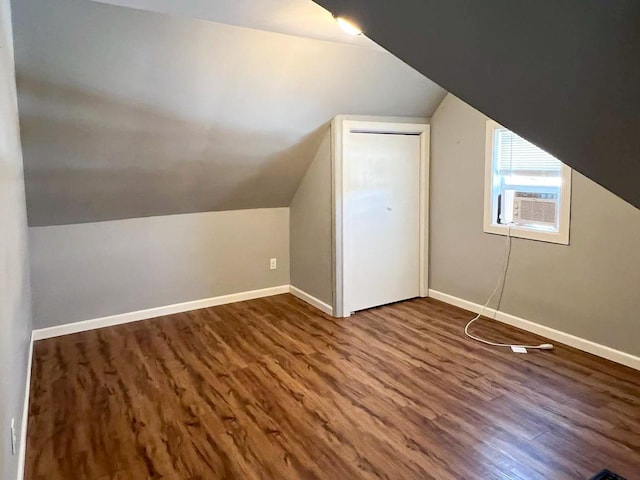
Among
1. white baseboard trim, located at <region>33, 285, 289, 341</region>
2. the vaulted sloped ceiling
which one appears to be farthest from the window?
white baseboard trim, located at <region>33, 285, 289, 341</region>

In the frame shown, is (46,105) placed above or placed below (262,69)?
below

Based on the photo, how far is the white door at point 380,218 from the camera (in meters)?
4.09

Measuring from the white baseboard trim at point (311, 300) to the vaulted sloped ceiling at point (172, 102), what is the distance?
3.48 ft

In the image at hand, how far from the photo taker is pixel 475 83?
1.31 metres

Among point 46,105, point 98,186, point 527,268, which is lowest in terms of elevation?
point 527,268

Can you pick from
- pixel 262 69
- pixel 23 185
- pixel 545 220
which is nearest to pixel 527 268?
pixel 545 220

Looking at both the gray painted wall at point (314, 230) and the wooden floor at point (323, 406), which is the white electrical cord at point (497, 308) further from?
the gray painted wall at point (314, 230)

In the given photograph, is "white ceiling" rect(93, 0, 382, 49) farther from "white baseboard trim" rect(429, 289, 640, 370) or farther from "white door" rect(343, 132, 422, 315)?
"white baseboard trim" rect(429, 289, 640, 370)

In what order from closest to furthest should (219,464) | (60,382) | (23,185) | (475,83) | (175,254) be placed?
(475,83)
(219,464)
(60,382)
(23,185)
(175,254)

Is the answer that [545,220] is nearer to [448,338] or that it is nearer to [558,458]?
[448,338]

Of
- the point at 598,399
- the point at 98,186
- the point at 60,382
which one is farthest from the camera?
the point at 98,186

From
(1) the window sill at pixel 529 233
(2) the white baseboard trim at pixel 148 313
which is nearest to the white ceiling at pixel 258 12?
(1) the window sill at pixel 529 233

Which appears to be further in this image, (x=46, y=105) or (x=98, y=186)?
(x=98, y=186)

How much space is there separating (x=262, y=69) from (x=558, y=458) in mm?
2792
